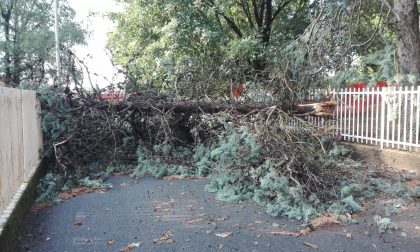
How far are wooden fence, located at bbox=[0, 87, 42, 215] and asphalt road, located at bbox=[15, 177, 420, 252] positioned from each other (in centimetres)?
61

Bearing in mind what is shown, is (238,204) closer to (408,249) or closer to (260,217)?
(260,217)

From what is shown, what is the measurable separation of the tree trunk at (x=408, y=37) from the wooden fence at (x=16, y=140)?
7634mm

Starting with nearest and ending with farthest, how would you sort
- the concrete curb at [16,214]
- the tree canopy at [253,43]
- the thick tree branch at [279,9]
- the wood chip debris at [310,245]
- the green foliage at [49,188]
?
the concrete curb at [16,214]
the wood chip debris at [310,245]
the green foliage at [49,188]
the tree canopy at [253,43]
the thick tree branch at [279,9]

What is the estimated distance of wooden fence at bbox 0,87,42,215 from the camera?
4.34 metres

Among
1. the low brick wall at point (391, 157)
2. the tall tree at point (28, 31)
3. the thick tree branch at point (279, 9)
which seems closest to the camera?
the low brick wall at point (391, 157)

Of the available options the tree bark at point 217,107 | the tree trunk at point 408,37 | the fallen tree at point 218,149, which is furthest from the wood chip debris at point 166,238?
the tree trunk at point 408,37

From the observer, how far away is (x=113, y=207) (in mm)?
5758

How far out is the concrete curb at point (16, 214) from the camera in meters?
3.80

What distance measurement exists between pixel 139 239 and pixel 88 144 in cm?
444

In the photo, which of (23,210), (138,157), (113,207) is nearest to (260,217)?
(113,207)

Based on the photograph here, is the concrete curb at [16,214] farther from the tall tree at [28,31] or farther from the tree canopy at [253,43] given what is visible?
the tall tree at [28,31]

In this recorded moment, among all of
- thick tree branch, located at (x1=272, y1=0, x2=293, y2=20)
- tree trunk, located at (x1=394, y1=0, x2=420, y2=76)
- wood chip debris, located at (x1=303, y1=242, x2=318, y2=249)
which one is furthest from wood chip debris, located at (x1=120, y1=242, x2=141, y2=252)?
thick tree branch, located at (x1=272, y1=0, x2=293, y2=20)

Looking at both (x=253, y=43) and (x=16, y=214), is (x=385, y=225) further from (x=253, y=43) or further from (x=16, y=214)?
(x=253, y=43)

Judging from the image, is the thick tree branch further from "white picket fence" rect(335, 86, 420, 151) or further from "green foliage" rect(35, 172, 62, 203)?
"green foliage" rect(35, 172, 62, 203)
